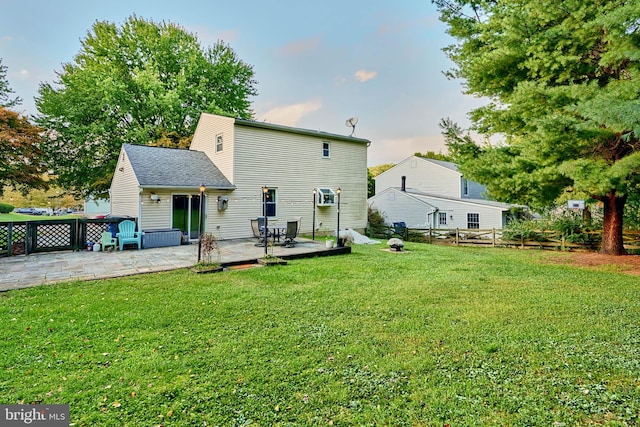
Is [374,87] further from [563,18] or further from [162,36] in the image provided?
[162,36]

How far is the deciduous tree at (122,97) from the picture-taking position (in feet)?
62.6

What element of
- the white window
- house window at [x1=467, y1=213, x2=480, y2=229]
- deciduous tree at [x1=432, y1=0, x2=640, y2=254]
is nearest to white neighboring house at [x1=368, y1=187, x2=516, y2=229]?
house window at [x1=467, y1=213, x2=480, y2=229]

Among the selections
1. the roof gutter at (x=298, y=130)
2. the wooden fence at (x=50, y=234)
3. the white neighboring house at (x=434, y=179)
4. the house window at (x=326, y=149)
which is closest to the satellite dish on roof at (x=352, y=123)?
the roof gutter at (x=298, y=130)

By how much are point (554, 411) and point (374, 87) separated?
15976mm

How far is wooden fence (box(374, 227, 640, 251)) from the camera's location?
1176 centimetres

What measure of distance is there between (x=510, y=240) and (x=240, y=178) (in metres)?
11.9

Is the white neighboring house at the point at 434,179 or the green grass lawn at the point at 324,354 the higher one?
the white neighboring house at the point at 434,179

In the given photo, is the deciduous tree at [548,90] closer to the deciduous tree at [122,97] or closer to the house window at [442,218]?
the house window at [442,218]

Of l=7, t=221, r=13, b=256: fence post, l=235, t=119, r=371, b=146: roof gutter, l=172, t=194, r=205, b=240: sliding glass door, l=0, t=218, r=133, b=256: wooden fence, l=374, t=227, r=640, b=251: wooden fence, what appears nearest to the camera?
l=7, t=221, r=13, b=256: fence post

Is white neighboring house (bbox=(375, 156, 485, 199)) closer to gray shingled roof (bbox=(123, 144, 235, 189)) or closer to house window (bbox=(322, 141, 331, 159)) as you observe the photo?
house window (bbox=(322, 141, 331, 159))

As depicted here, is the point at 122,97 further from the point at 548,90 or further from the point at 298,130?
the point at 548,90

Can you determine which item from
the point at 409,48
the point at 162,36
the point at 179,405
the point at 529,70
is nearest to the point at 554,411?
the point at 179,405

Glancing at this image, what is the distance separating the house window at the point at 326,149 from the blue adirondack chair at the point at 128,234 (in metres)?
9.16

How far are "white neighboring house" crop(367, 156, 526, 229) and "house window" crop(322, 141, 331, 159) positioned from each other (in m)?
6.58
